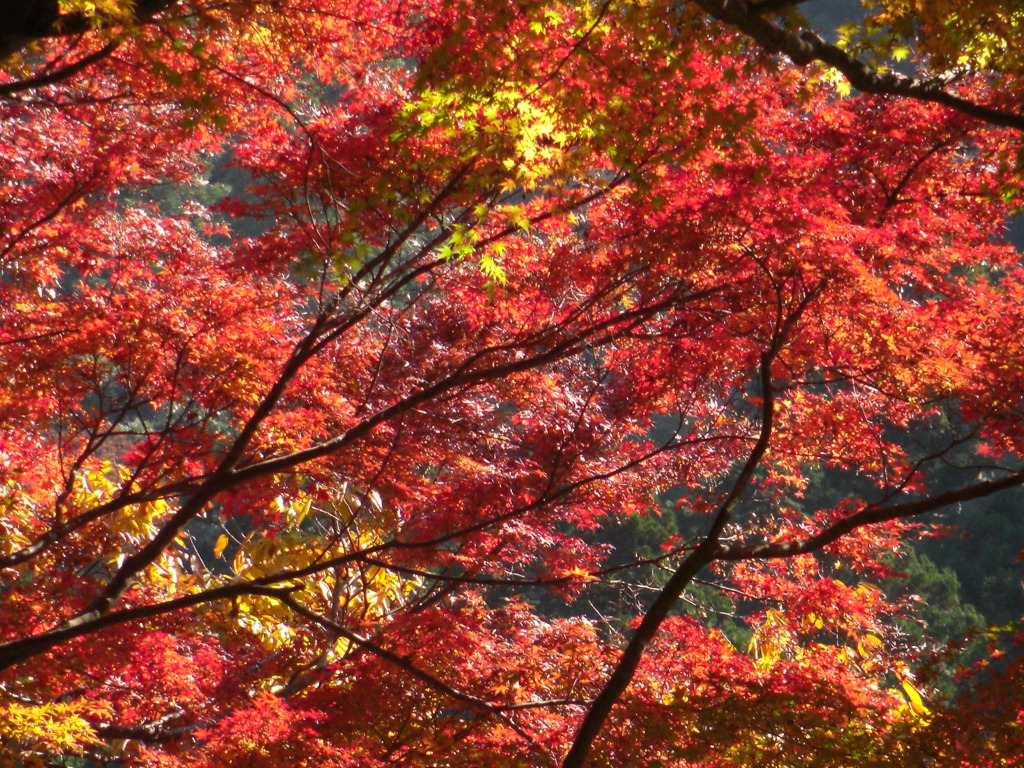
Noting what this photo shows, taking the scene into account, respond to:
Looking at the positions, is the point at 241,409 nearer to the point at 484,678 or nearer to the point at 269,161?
the point at 269,161

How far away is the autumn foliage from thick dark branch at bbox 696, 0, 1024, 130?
3 cm

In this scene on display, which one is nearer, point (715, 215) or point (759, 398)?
point (715, 215)

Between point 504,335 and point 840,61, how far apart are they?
2.65 metres

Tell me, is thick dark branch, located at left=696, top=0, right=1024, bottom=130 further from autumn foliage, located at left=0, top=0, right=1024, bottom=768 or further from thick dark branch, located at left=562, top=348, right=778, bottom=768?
thick dark branch, located at left=562, top=348, right=778, bottom=768

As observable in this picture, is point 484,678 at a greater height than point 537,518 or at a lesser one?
lesser

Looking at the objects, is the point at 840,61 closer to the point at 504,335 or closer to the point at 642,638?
the point at 642,638

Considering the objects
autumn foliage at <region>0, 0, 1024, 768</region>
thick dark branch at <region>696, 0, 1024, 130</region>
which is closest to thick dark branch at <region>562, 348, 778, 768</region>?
autumn foliage at <region>0, 0, 1024, 768</region>

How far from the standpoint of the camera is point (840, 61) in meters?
2.92

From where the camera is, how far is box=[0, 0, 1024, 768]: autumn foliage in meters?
3.38

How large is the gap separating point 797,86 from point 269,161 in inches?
98.9

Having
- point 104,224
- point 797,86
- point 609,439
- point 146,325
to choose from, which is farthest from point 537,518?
point 104,224

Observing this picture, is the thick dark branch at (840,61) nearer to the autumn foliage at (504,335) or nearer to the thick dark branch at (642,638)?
the autumn foliage at (504,335)

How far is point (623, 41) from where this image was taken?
Answer: 3.61m

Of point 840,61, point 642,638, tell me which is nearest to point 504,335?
point 642,638
